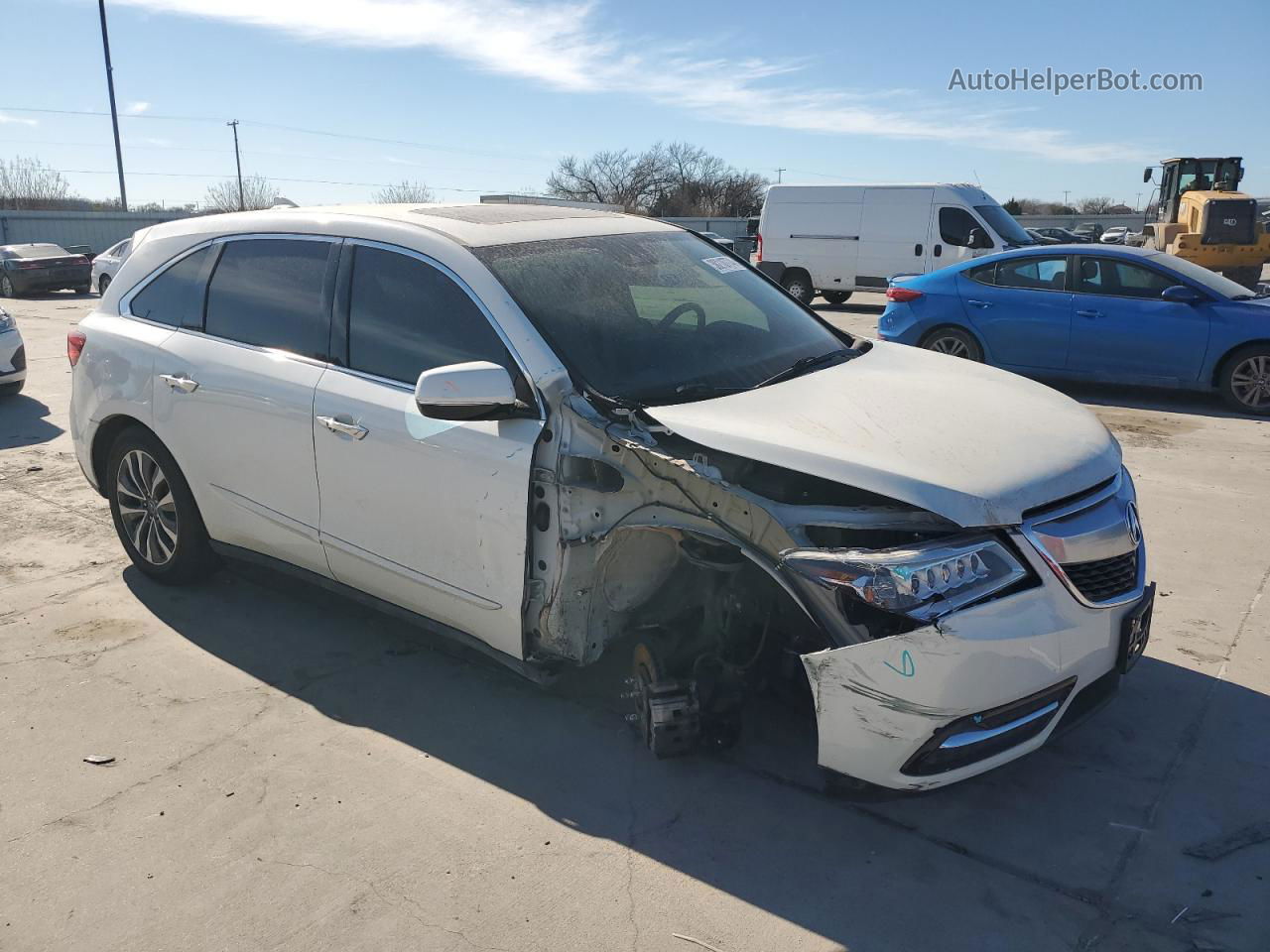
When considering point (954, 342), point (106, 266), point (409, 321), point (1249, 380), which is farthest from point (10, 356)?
point (106, 266)

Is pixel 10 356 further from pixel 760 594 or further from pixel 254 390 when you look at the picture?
pixel 760 594

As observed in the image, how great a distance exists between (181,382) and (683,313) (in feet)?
7.18

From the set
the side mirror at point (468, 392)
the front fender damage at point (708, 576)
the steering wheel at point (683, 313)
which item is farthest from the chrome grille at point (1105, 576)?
the side mirror at point (468, 392)

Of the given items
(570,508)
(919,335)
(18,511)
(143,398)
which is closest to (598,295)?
(570,508)

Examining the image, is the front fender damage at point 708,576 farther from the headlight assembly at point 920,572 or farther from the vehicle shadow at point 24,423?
the vehicle shadow at point 24,423

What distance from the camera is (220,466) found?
4.29 metres

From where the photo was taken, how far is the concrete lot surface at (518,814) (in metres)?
2.69

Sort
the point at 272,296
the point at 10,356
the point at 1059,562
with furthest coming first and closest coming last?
the point at 10,356 < the point at 272,296 < the point at 1059,562

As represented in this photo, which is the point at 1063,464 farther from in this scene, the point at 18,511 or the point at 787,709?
the point at 18,511

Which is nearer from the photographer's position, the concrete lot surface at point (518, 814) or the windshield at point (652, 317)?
the concrete lot surface at point (518, 814)

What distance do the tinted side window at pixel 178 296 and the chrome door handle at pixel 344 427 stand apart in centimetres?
112

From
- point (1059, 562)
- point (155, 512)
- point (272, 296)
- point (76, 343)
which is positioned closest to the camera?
point (1059, 562)

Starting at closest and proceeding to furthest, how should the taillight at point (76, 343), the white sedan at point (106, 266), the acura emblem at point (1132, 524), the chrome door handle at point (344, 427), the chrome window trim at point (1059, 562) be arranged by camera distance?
1. the chrome window trim at point (1059, 562)
2. the acura emblem at point (1132, 524)
3. the chrome door handle at point (344, 427)
4. the taillight at point (76, 343)
5. the white sedan at point (106, 266)

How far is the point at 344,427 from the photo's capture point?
3709 millimetres
